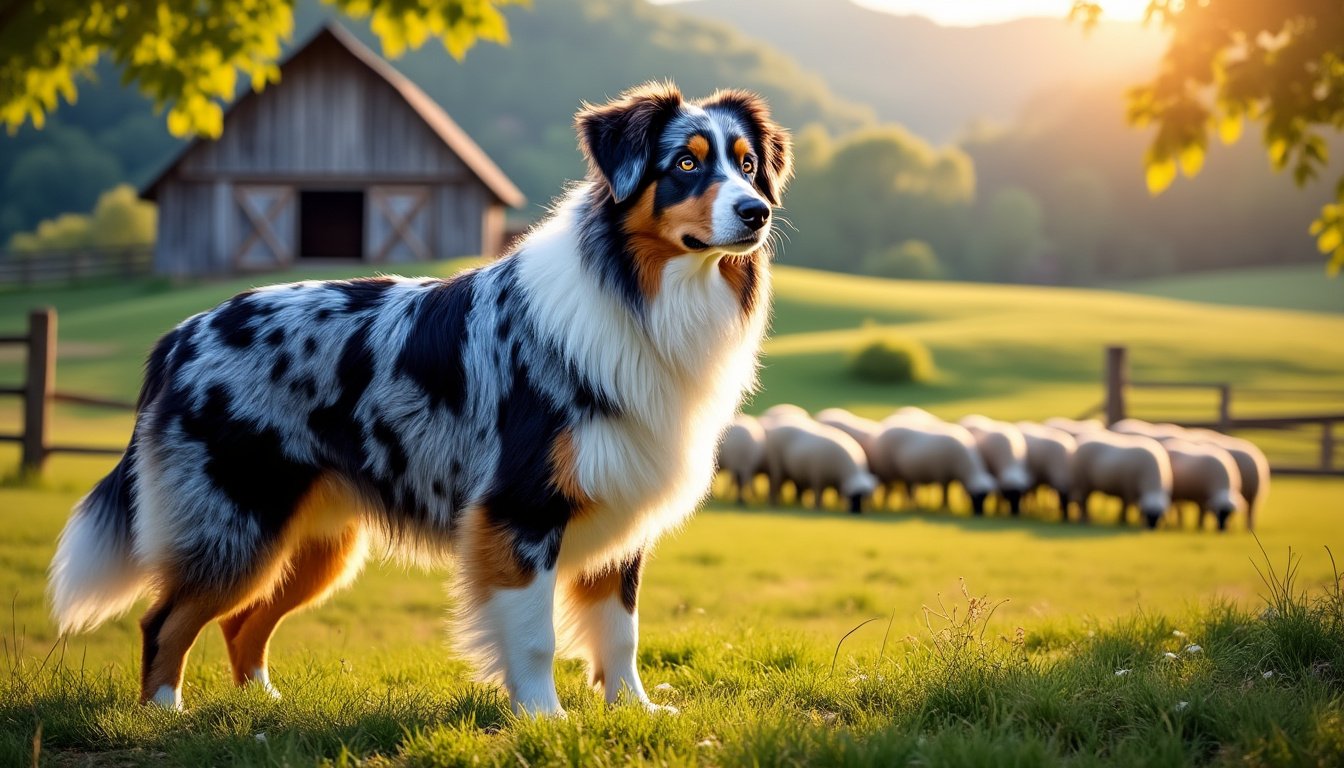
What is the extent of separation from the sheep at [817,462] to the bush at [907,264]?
175ft

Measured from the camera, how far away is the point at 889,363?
1074 inches

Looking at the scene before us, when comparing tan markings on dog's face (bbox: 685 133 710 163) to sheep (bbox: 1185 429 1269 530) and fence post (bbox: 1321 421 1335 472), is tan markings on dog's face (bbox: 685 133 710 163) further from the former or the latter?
fence post (bbox: 1321 421 1335 472)

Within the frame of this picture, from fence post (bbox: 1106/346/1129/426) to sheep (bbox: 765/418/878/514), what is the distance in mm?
4456

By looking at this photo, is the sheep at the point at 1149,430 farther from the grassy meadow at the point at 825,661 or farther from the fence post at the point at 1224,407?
the fence post at the point at 1224,407

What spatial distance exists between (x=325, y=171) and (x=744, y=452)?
941 inches

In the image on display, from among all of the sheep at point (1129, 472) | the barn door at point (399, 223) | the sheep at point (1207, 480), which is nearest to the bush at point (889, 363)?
the sheep at point (1207, 480)

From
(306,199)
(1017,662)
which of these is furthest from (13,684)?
(306,199)

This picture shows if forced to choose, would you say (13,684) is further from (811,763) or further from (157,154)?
(157,154)

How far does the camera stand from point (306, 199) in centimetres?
4316

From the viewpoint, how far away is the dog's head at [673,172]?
449cm

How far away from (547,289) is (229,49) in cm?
671

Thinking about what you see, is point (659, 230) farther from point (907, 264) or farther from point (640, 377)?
point (907, 264)

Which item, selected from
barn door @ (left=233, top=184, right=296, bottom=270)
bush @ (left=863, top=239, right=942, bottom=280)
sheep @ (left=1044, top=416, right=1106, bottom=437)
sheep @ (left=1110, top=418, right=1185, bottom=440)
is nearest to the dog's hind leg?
sheep @ (left=1044, top=416, right=1106, bottom=437)

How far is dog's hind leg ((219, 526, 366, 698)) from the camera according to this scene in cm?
556
